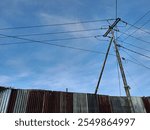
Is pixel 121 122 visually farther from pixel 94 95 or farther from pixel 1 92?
pixel 1 92

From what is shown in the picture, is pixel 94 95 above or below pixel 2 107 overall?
above

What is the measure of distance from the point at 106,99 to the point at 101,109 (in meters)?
1.31

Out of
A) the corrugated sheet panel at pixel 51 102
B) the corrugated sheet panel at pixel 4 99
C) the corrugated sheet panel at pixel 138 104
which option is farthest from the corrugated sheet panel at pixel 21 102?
the corrugated sheet panel at pixel 138 104

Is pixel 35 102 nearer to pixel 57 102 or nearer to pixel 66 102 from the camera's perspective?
pixel 57 102

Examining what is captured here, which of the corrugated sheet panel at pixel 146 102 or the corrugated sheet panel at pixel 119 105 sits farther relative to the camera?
the corrugated sheet panel at pixel 146 102

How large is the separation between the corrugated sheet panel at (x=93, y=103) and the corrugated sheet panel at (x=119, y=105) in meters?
1.81

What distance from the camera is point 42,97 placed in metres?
15.5

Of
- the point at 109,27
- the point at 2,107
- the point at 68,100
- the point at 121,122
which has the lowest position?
the point at 121,122

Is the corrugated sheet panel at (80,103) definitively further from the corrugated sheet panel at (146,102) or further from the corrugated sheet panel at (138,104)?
the corrugated sheet panel at (146,102)

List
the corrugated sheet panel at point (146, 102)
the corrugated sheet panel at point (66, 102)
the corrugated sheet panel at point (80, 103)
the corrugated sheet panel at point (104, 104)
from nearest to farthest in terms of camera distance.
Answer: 1. the corrugated sheet panel at point (66, 102)
2. the corrugated sheet panel at point (80, 103)
3. the corrugated sheet panel at point (104, 104)
4. the corrugated sheet panel at point (146, 102)

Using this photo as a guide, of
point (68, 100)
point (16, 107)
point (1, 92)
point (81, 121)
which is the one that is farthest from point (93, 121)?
point (1, 92)

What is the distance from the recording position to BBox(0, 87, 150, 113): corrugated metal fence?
47.5 ft

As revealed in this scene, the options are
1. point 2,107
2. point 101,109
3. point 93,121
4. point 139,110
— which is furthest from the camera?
point 139,110

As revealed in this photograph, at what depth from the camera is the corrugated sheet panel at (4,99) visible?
1403 centimetres
